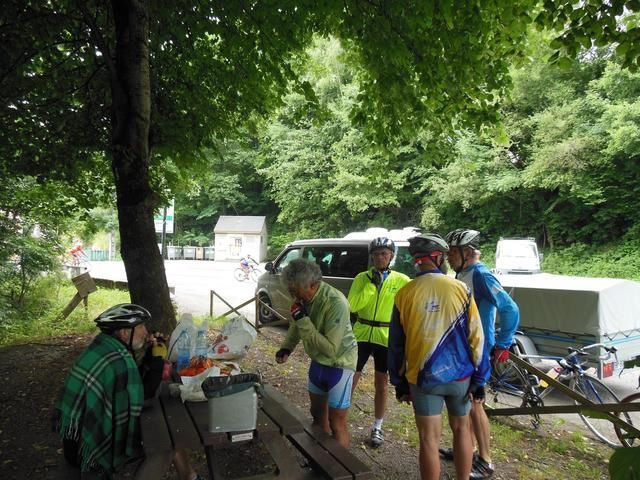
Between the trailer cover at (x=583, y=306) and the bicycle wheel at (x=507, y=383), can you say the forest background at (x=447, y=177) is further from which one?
the bicycle wheel at (x=507, y=383)

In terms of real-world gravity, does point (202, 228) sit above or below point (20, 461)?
above

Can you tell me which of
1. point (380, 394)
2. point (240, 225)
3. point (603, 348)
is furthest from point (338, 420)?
point (240, 225)

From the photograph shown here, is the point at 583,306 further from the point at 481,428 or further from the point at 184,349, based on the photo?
the point at 184,349

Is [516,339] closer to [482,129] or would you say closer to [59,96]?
[482,129]

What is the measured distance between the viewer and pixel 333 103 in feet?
105

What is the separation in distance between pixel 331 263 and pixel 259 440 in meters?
6.01

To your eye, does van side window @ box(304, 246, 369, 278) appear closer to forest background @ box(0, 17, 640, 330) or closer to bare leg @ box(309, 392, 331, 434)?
forest background @ box(0, 17, 640, 330)

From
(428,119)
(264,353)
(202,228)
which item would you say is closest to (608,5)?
(428,119)

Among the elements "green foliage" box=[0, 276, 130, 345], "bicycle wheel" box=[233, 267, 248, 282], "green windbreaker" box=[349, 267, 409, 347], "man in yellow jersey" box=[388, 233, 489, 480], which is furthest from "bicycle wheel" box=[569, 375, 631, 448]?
"bicycle wheel" box=[233, 267, 248, 282]

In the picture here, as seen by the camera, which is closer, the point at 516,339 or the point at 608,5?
the point at 608,5

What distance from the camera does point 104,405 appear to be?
218 cm

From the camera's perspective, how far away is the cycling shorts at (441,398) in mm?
2611

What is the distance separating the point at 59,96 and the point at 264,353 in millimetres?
4990

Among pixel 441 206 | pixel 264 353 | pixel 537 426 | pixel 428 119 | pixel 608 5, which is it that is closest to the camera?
pixel 608 5
